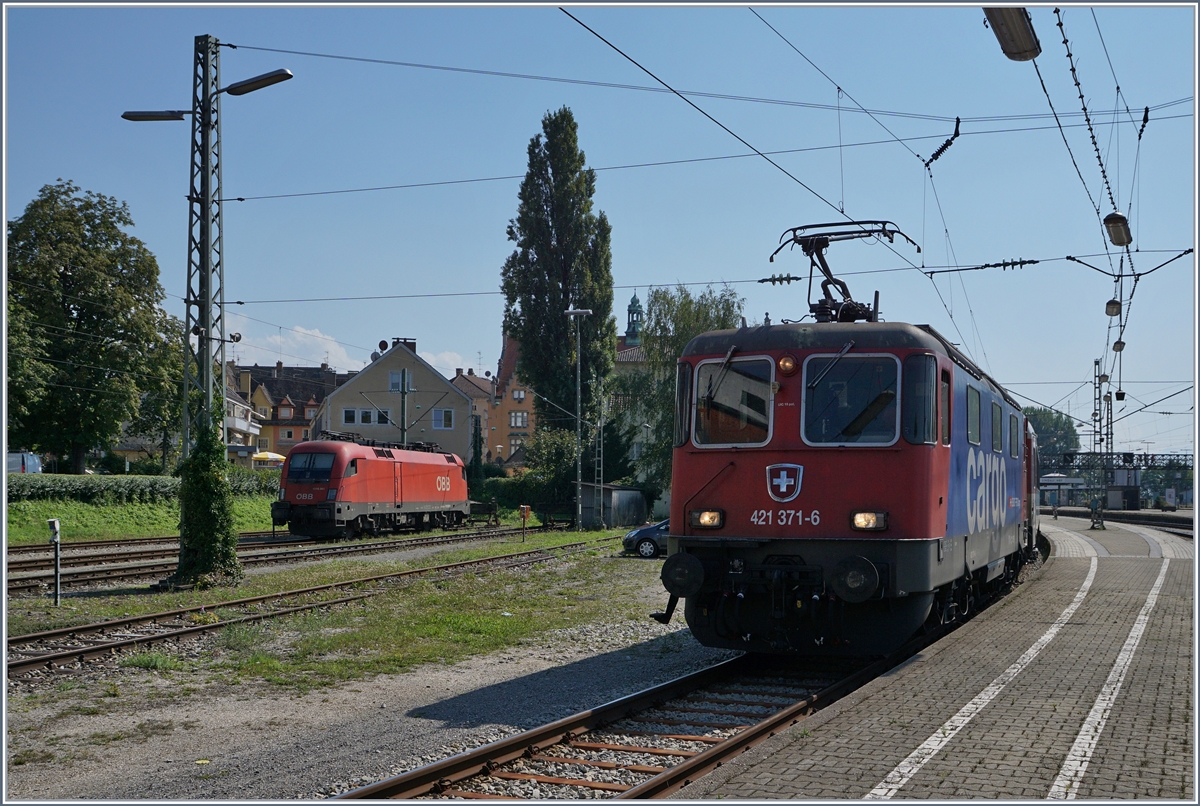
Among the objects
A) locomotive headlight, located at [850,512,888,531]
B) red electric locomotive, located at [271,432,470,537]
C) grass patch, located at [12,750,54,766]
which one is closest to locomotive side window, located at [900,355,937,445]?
locomotive headlight, located at [850,512,888,531]

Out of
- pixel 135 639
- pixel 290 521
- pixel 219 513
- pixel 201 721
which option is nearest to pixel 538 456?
pixel 290 521

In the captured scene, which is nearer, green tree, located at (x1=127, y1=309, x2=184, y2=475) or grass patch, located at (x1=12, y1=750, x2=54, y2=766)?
Answer: grass patch, located at (x1=12, y1=750, x2=54, y2=766)

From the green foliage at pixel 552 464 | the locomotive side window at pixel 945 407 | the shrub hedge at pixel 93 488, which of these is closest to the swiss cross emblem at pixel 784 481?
the locomotive side window at pixel 945 407

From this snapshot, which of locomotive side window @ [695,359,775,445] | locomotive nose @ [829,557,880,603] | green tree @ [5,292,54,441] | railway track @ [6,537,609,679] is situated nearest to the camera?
locomotive nose @ [829,557,880,603]

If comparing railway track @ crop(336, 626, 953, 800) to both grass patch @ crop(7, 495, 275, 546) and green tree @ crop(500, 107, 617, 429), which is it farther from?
green tree @ crop(500, 107, 617, 429)

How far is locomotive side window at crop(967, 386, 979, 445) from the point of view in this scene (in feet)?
38.5

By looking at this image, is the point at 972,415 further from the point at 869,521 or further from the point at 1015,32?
the point at 1015,32

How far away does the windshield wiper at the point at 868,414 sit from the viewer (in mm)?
9859

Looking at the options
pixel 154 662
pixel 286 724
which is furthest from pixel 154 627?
pixel 286 724

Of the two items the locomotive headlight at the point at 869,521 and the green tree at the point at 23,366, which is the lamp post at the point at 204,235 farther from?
the green tree at the point at 23,366

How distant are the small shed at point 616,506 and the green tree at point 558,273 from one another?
246 inches

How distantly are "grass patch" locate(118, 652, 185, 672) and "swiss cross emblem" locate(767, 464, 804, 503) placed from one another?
649 centimetres

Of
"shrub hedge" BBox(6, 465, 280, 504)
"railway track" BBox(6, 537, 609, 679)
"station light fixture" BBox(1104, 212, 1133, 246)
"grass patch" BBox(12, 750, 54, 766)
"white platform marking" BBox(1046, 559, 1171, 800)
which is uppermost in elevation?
"station light fixture" BBox(1104, 212, 1133, 246)

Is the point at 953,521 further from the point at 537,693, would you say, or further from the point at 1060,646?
the point at 537,693
